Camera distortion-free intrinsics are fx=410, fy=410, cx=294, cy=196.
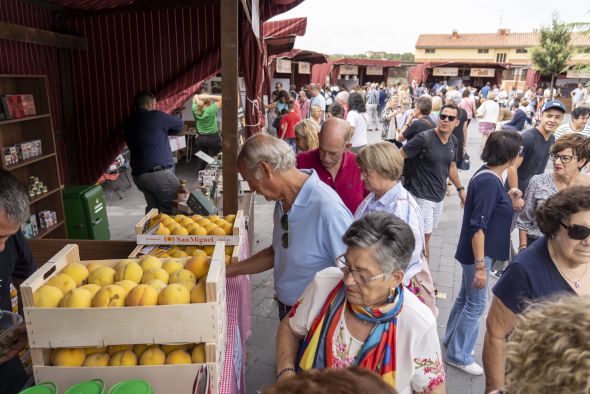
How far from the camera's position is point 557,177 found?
335cm

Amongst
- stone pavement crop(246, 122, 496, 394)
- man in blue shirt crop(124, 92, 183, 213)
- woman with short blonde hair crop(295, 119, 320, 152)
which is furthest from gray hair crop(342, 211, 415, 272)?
man in blue shirt crop(124, 92, 183, 213)

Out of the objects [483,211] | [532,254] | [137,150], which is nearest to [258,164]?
[532,254]

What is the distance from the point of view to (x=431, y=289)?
246 centimetres

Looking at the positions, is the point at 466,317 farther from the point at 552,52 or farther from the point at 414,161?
the point at 552,52

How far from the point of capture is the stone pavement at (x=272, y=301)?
3162mm

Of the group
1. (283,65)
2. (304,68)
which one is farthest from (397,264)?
(304,68)

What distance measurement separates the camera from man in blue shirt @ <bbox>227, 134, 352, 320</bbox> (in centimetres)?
214

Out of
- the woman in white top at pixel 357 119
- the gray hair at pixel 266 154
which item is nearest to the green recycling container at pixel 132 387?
the gray hair at pixel 266 154

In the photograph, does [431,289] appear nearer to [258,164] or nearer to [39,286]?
[258,164]

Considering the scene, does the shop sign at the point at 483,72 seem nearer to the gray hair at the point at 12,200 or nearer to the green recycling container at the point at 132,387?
the gray hair at the point at 12,200

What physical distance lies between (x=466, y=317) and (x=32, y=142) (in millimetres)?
4904

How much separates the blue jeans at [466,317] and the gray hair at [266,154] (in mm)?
1756

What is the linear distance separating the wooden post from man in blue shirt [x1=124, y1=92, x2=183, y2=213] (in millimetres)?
1652

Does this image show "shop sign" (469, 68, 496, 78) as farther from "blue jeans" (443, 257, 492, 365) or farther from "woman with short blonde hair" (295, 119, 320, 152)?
"blue jeans" (443, 257, 492, 365)
